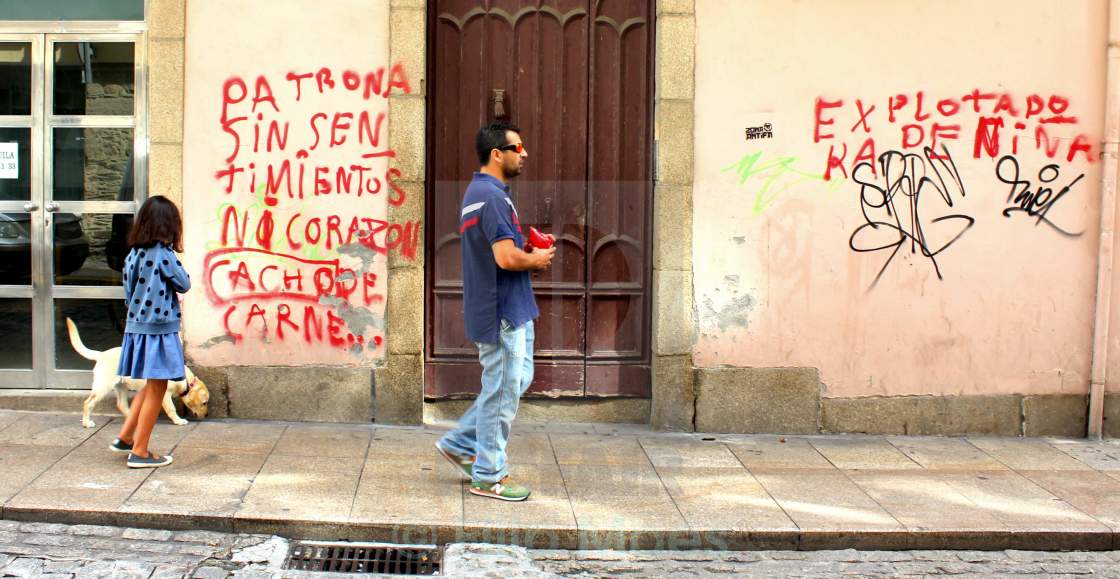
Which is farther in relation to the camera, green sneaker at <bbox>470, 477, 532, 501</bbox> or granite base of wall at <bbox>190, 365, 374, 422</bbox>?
granite base of wall at <bbox>190, 365, 374, 422</bbox>

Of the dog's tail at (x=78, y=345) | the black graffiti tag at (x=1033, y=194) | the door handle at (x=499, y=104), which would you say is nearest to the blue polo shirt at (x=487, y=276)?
the door handle at (x=499, y=104)

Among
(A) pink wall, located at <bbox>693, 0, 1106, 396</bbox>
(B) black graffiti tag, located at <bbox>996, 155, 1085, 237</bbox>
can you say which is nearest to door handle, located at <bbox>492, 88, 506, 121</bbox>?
(A) pink wall, located at <bbox>693, 0, 1106, 396</bbox>

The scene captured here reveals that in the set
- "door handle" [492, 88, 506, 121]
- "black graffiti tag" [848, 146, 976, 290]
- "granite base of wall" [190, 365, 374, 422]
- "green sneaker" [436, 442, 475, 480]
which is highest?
"door handle" [492, 88, 506, 121]

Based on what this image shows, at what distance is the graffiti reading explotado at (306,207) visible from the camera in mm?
7031

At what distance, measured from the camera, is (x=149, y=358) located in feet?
18.7

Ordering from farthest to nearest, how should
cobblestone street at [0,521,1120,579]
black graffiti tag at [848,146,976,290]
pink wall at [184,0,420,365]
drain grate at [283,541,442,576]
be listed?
black graffiti tag at [848,146,976,290] < pink wall at [184,0,420,365] < drain grate at [283,541,442,576] < cobblestone street at [0,521,1120,579]

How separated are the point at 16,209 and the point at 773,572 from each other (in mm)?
5450

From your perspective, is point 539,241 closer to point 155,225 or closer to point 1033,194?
point 155,225

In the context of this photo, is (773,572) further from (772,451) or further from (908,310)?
(908,310)

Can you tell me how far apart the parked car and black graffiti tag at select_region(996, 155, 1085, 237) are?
6205 millimetres

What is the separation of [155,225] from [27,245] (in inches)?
80.2

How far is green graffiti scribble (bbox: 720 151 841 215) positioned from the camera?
7.16m

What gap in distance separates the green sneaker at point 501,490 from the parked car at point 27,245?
342 centimetres

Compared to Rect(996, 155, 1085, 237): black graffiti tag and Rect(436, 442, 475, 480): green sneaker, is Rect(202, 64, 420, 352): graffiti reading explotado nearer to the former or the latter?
Rect(436, 442, 475, 480): green sneaker
